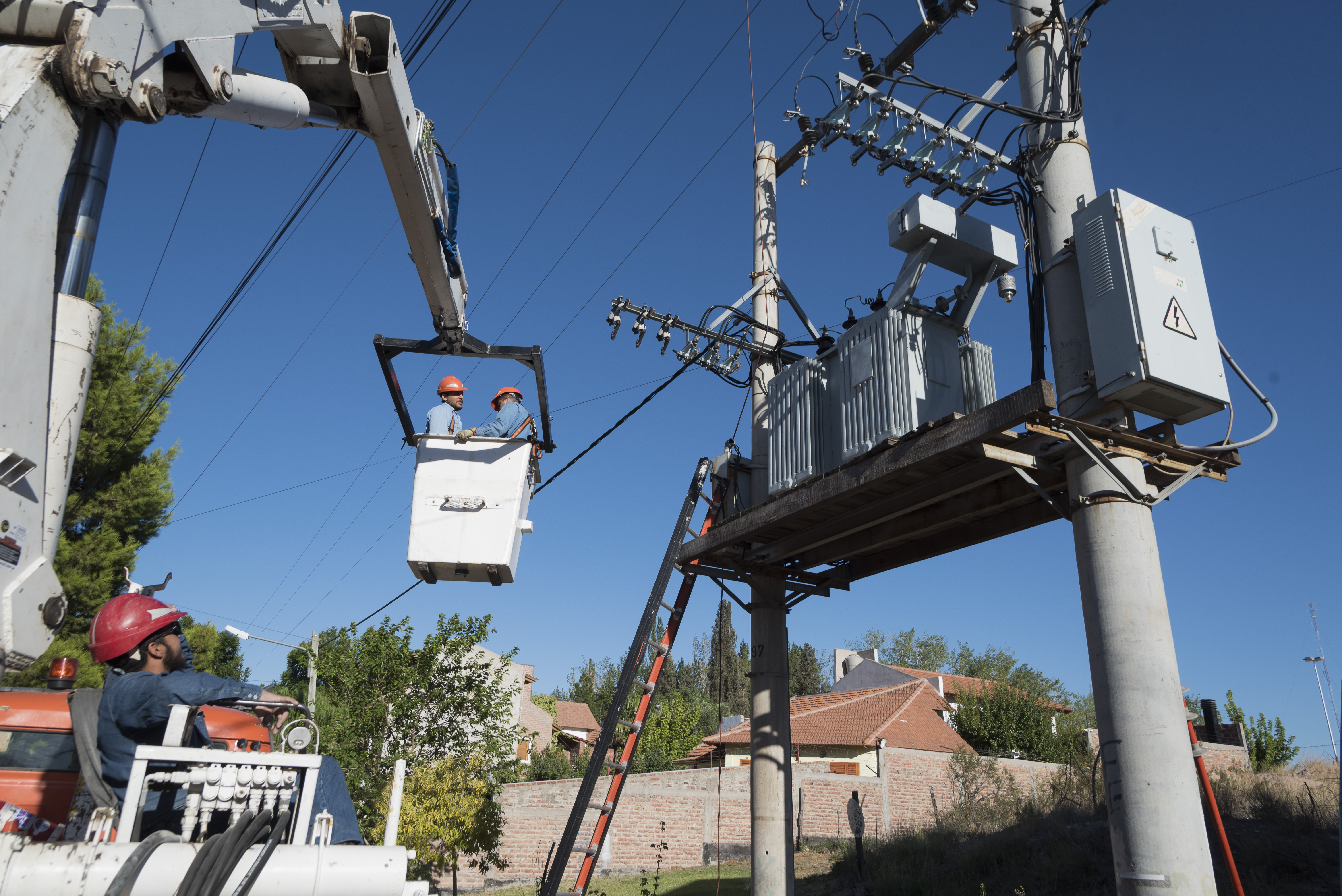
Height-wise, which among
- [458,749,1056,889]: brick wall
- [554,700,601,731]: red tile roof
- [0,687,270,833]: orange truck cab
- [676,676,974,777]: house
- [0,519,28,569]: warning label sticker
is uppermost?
[554,700,601,731]: red tile roof

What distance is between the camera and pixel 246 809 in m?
3.31

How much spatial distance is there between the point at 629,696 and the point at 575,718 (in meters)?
58.6

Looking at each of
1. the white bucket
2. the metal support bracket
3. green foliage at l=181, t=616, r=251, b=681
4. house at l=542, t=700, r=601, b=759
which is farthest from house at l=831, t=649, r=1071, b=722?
the white bucket

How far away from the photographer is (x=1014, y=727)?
3512cm

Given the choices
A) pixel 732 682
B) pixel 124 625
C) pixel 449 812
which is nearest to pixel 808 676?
pixel 732 682

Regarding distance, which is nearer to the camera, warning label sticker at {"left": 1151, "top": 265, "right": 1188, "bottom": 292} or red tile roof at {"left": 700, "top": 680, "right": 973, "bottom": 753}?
warning label sticker at {"left": 1151, "top": 265, "right": 1188, "bottom": 292}

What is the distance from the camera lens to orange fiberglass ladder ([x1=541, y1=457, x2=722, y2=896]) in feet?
32.0

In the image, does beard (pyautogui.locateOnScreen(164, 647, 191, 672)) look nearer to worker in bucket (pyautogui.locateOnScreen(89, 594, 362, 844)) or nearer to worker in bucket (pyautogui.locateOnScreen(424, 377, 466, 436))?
worker in bucket (pyautogui.locateOnScreen(89, 594, 362, 844))

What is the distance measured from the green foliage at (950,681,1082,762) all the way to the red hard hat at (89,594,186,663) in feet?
113

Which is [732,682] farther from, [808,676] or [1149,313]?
[1149,313]

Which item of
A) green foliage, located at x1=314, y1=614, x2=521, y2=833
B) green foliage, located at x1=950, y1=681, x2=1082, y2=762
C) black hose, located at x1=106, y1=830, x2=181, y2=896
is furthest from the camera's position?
green foliage, located at x1=950, y1=681, x2=1082, y2=762

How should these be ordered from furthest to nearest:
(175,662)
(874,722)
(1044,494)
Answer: (874,722)
(1044,494)
(175,662)

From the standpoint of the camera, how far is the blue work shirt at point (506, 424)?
299 inches

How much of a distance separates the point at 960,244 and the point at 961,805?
827 inches
